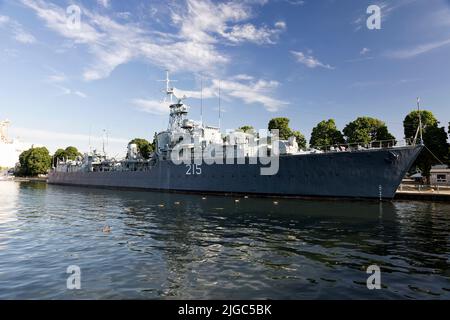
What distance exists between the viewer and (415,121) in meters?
49.0

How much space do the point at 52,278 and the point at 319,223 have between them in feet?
48.0

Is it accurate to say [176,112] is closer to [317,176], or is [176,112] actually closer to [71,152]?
[317,176]

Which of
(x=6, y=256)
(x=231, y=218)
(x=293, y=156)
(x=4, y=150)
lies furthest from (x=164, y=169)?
(x=4, y=150)

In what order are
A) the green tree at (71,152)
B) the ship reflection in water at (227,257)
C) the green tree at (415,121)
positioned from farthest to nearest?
the green tree at (71,152)
the green tree at (415,121)
the ship reflection in water at (227,257)

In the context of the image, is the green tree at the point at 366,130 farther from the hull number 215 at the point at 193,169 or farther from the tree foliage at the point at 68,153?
the tree foliage at the point at 68,153

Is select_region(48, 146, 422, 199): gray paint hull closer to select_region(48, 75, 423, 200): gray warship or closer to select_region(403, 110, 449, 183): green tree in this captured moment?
select_region(48, 75, 423, 200): gray warship

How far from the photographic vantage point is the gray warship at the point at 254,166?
28781 millimetres

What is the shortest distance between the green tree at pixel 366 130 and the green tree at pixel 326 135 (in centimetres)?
218

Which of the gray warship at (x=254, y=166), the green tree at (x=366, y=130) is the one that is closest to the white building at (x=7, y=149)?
the gray warship at (x=254, y=166)

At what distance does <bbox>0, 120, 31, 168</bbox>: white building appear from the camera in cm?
16056

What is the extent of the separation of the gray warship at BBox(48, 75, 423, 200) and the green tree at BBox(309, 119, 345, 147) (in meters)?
22.0

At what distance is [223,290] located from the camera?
8195mm

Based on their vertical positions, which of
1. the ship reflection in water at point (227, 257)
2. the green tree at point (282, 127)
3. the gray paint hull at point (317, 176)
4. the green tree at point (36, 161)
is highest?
the green tree at point (282, 127)
